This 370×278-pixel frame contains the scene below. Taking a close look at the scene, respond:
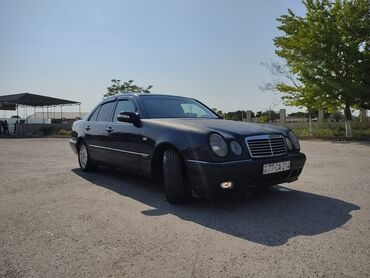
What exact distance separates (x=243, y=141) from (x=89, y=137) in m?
3.64

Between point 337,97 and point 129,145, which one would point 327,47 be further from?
point 129,145

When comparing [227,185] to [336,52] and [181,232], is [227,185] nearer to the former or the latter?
[181,232]

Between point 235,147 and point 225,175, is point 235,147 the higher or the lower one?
the higher one

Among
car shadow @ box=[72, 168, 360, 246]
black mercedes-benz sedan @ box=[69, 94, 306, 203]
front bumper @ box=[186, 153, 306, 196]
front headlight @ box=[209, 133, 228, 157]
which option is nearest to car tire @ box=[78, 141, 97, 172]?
black mercedes-benz sedan @ box=[69, 94, 306, 203]

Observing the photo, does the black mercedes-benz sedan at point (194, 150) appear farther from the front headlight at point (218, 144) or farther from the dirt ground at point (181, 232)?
the dirt ground at point (181, 232)

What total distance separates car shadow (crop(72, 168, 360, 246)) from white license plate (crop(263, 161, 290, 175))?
0.44 meters

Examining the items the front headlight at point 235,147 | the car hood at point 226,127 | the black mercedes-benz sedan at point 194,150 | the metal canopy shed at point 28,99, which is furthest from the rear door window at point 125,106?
the metal canopy shed at point 28,99

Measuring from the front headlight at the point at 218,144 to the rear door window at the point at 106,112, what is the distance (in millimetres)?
2645

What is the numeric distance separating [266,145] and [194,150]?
942 millimetres

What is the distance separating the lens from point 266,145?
14.9 ft

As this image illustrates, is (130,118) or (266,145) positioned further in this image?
(130,118)

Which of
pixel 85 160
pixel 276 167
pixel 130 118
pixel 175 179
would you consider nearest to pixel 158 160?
pixel 175 179

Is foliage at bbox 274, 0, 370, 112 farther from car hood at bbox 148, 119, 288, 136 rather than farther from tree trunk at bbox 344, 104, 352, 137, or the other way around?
car hood at bbox 148, 119, 288, 136

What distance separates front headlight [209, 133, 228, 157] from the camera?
4.24 m
